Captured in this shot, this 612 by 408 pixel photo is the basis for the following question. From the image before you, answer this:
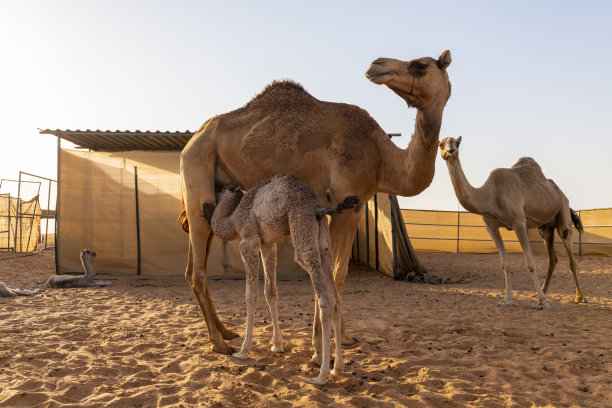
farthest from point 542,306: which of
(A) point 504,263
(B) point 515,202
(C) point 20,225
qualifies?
(C) point 20,225

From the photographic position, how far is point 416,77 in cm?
406

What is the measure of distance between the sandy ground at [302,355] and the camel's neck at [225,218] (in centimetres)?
128

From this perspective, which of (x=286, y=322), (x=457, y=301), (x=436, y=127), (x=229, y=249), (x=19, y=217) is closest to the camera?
(x=436, y=127)

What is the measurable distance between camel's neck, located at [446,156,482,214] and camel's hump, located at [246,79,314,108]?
140 inches

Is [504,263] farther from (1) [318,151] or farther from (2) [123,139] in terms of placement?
(2) [123,139]

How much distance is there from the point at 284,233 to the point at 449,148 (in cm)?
425

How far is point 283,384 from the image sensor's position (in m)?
3.73

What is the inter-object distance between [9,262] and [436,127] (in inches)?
621

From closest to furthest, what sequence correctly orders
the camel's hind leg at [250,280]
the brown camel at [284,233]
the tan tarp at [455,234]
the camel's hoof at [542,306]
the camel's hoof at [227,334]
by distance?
the brown camel at [284,233]
the camel's hind leg at [250,280]
the camel's hoof at [227,334]
the camel's hoof at [542,306]
the tan tarp at [455,234]

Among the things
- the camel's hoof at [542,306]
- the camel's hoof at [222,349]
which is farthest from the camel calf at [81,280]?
the camel's hoof at [542,306]

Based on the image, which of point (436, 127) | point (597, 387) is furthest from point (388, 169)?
point (597, 387)

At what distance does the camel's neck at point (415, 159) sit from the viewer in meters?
4.16

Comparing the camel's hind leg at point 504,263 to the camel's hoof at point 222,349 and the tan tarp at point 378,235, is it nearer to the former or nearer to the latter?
the tan tarp at point 378,235

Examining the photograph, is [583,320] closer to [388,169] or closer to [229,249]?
[388,169]
